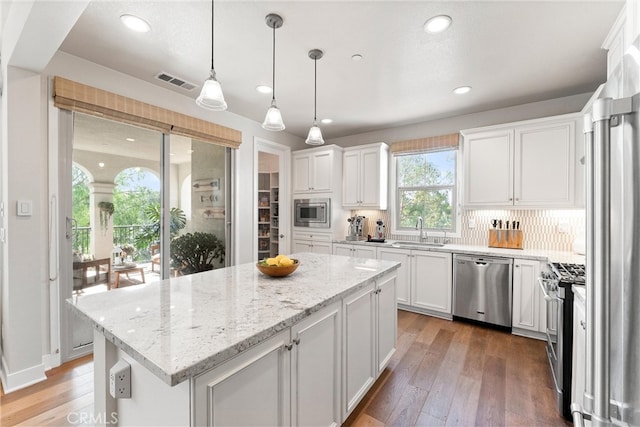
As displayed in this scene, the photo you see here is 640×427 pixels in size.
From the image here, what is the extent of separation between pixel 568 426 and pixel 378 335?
125 cm

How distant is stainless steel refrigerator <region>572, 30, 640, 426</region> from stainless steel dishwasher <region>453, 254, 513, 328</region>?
8.92ft

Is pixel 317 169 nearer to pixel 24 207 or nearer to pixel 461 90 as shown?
pixel 461 90

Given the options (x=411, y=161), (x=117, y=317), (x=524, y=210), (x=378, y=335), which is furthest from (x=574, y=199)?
(x=117, y=317)

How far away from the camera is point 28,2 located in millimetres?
1521

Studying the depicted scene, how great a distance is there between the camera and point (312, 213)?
4.60 meters

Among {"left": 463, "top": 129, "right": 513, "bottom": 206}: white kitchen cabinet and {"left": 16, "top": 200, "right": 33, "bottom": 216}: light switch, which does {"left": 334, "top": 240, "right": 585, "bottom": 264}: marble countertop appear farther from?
{"left": 16, "top": 200, "right": 33, "bottom": 216}: light switch

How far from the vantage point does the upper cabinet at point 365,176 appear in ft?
14.0

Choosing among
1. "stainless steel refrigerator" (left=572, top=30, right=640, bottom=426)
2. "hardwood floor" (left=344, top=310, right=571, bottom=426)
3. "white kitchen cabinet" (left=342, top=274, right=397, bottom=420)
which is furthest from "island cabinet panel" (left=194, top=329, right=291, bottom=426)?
"stainless steel refrigerator" (left=572, top=30, right=640, bottom=426)

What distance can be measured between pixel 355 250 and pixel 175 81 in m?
3.05

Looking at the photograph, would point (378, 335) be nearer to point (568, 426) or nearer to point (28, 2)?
point (568, 426)

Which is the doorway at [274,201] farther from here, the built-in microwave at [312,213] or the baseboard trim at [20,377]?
the baseboard trim at [20,377]

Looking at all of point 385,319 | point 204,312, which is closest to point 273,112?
point 204,312

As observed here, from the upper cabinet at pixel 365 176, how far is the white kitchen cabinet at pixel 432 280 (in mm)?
1070

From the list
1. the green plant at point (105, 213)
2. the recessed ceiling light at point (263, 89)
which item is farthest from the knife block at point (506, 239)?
the green plant at point (105, 213)
